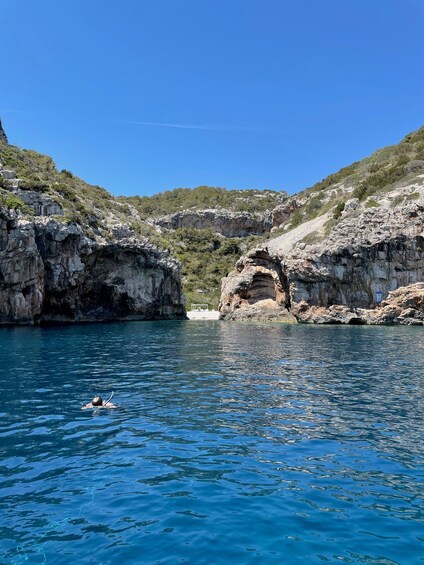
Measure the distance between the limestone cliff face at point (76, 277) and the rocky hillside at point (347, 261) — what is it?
1268 centimetres

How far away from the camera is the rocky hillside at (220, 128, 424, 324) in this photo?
6144 cm

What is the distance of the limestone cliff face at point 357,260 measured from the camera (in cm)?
6112

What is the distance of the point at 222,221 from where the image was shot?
6191 inches

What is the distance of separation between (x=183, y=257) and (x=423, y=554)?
12233 centimetres

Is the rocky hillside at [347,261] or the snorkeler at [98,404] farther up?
the rocky hillside at [347,261]

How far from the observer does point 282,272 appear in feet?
248

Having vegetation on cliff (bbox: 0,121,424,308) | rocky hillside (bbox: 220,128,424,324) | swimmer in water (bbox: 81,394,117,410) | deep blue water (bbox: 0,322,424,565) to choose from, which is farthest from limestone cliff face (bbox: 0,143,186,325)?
swimmer in water (bbox: 81,394,117,410)

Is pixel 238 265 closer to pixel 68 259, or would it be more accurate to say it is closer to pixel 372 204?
pixel 372 204

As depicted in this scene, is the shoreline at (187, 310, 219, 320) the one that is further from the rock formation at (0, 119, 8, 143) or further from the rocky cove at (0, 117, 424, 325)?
the rock formation at (0, 119, 8, 143)

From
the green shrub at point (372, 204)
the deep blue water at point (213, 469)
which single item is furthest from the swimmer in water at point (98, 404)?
the green shrub at point (372, 204)

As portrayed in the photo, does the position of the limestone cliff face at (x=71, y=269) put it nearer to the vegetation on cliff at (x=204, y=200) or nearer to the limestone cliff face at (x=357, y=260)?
the limestone cliff face at (x=357, y=260)

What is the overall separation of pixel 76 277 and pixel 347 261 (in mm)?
35961

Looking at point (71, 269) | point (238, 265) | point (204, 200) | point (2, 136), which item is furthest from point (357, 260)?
point (204, 200)

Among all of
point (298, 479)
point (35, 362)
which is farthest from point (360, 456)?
point (35, 362)
